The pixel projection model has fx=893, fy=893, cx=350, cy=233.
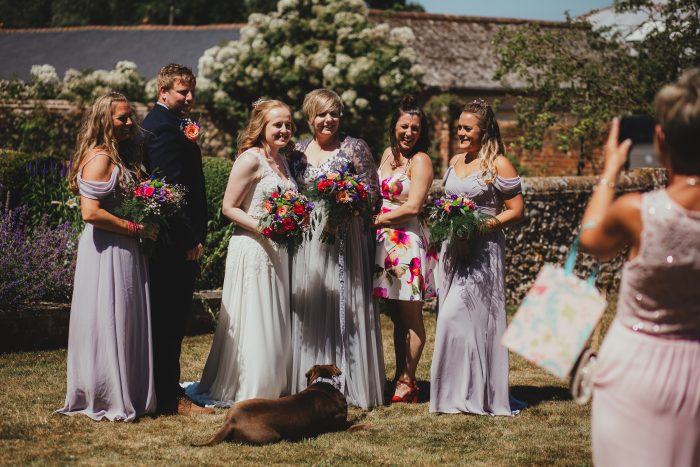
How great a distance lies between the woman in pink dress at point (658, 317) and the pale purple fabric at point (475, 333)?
A: 11.3 feet

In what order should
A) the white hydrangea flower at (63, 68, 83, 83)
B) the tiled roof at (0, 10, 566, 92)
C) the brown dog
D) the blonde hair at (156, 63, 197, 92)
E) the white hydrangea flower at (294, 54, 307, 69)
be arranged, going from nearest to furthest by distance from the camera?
the brown dog
the blonde hair at (156, 63, 197, 92)
the white hydrangea flower at (294, 54, 307, 69)
the white hydrangea flower at (63, 68, 83, 83)
the tiled roof at (0, 10, 566, 92)

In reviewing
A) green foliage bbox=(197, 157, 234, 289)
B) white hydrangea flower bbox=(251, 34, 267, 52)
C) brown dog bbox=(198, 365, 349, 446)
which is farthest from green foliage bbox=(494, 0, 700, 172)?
brown dog bbox=(198, 365, 349, 446)

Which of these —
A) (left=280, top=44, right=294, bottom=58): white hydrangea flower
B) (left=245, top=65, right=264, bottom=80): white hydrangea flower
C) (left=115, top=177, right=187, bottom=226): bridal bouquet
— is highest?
(left=280, top=44, right=294, bottom=58): white hydrangea flower

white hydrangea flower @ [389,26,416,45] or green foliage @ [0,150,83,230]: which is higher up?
white hydrangea flower @ [389,26,416,45]

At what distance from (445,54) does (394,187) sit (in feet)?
59.9

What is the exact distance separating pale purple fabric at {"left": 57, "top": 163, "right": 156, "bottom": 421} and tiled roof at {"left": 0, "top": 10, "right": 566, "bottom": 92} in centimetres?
1757

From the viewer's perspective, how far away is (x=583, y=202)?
12.1 metres

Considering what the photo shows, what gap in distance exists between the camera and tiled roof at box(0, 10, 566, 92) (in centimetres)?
2394

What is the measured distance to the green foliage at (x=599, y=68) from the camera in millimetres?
13594

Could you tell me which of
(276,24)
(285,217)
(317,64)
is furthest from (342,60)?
(285,217)

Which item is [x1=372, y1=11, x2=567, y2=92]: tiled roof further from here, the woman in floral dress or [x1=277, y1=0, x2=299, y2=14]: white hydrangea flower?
the woman in floral dress

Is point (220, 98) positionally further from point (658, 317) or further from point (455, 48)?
point (658, 317)

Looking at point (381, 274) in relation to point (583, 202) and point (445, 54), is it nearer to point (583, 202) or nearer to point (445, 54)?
point (583, 202)

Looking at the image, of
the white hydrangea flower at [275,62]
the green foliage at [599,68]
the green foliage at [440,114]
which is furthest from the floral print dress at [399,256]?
the green foliage at [440,114]
